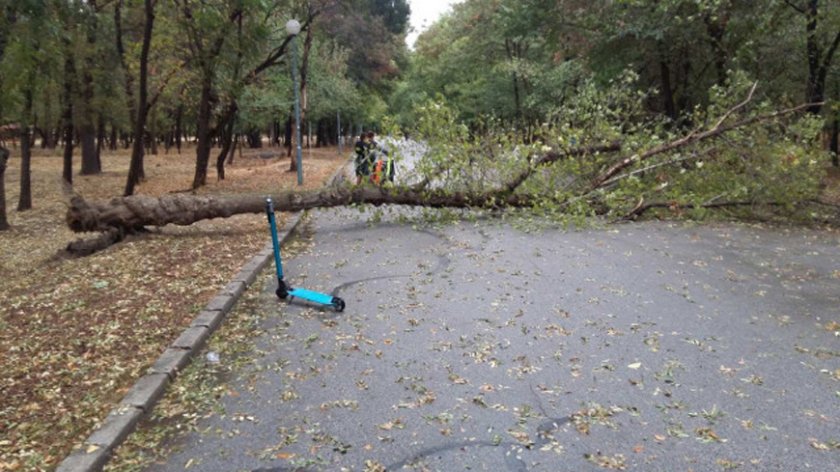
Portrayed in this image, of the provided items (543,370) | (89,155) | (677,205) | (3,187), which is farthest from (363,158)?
(89,155)

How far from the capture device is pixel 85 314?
17.8 ft

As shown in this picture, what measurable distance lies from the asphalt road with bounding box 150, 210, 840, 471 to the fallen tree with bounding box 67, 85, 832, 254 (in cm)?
254

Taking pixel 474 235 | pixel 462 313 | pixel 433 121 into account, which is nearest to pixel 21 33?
pixel 433 121

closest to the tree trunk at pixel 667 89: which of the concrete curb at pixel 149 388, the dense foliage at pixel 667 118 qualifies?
the dense foliage at pixel 667 118

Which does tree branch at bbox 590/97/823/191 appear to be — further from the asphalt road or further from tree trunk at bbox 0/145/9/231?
tree trunk at bbox 0/145/9/231

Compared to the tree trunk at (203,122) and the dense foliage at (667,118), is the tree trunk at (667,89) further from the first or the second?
the tree trunk at (203,122)

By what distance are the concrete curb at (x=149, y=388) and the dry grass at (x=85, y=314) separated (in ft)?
0.39

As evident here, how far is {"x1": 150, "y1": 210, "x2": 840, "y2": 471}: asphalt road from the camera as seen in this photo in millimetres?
3303

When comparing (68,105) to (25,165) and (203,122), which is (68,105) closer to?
(203,122)

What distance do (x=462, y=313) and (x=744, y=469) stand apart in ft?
9.53

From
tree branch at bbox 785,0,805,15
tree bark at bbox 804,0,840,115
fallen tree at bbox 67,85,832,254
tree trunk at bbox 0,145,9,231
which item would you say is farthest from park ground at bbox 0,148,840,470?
tree bark at bbox 804,0,840,115

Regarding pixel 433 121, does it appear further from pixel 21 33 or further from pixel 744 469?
pixel 744 469

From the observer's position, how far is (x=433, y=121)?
10.3 m

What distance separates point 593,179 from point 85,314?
8.13 meters
